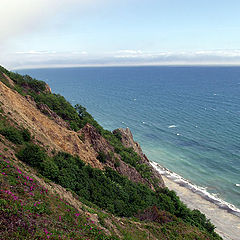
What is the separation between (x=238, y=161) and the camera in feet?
239

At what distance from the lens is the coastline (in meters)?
46.8

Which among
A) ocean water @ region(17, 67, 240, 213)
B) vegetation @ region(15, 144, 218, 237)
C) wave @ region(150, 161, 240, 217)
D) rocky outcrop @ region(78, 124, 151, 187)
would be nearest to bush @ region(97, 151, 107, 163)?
rocky outcrop @ region(78, 124, 151, 187)

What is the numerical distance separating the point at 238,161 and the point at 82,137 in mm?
58755

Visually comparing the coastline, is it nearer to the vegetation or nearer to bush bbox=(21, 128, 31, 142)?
the vegetation

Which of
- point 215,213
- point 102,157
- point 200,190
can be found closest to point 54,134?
point 102,157

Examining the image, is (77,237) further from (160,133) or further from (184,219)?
(160,133)

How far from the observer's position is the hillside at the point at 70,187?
58.0 feet

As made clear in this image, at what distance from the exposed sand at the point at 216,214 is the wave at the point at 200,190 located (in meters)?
1.22

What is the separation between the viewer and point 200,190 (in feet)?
200

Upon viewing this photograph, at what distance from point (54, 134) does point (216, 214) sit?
43.5 m

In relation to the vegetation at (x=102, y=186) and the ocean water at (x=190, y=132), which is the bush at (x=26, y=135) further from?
the ocean water at (x=190, y=132)

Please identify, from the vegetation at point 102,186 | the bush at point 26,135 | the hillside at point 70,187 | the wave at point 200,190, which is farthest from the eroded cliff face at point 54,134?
the wave at point 200,190

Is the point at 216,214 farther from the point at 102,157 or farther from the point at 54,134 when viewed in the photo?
the point at 54,134

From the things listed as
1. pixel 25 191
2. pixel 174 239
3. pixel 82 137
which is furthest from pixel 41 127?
pixel 174 239
